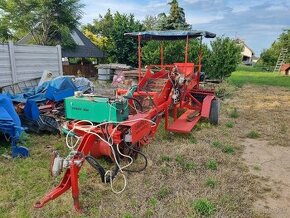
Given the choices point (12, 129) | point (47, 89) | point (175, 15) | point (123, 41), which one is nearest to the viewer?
point (12, 129)

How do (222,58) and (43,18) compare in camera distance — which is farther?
(43,18)

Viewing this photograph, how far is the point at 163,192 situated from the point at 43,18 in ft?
54.7

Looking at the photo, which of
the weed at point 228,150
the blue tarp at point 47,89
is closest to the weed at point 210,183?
the weed at point 228,150

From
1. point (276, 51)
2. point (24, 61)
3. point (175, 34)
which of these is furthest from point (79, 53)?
point (276, 51)

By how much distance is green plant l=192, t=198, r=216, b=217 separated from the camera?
3076 millimetres

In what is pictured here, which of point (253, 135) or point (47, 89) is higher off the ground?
point (47, 89)

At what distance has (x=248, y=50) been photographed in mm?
71375

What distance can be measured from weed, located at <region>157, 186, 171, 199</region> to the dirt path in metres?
1.00

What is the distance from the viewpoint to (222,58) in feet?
48.5

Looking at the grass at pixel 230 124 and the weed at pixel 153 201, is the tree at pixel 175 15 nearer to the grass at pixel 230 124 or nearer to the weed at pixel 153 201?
the grass at pixel 230 124

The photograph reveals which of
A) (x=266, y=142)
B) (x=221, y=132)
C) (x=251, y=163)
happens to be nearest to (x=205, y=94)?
(x=221, y=132)

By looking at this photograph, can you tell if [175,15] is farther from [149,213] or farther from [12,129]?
[149,213]

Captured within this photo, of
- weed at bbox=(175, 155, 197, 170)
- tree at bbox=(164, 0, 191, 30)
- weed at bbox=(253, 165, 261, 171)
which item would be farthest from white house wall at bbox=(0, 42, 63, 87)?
tree at bbox=(164, 0, 191, 30)

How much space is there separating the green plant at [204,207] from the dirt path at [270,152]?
23.3 inches
